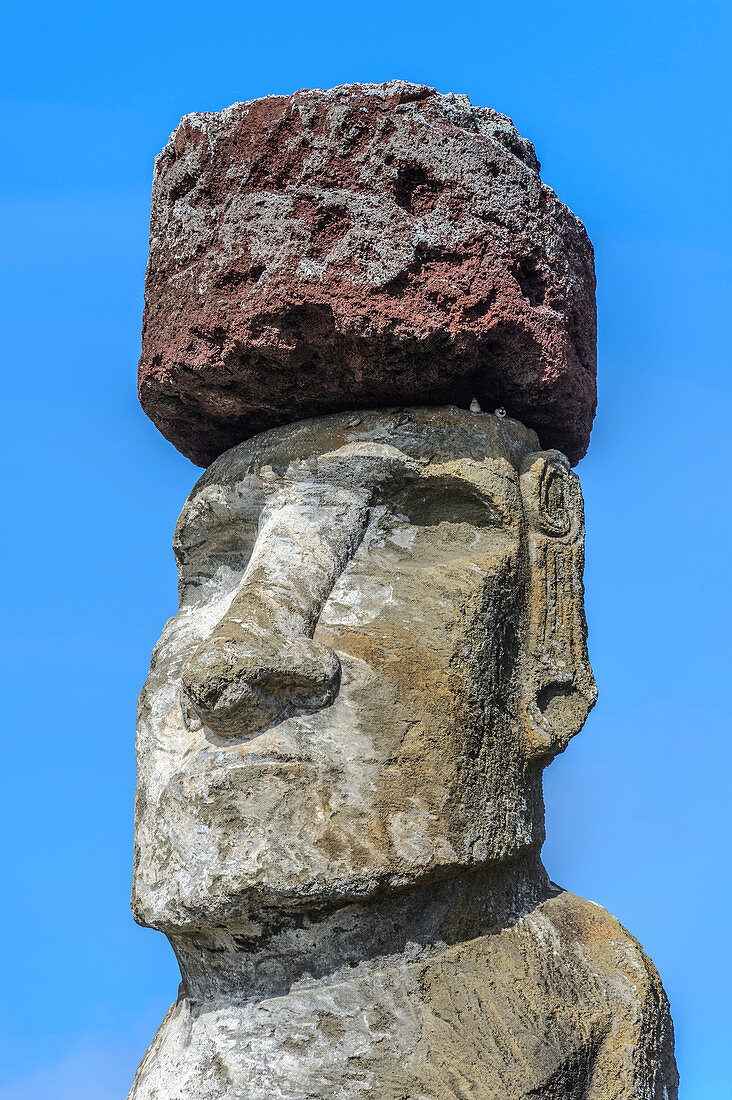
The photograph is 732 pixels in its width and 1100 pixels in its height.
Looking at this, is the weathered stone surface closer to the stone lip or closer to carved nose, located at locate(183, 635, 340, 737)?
carved nose, located at locate(183, 635, 340, 737)

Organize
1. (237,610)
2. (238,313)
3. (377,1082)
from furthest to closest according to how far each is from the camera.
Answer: (238,313) < (237,610) < (377,1082)

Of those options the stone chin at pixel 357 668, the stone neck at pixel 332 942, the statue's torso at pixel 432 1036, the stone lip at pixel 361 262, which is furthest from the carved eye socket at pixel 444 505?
the statue's torso at pixel 432 1036

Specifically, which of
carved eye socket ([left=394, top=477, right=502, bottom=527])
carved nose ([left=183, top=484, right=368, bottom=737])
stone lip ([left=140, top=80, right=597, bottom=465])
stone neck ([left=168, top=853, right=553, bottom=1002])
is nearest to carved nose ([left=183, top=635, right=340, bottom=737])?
carved nose ([left=183, top=484, right=368, bottom=737])

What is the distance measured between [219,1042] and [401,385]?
1.90m

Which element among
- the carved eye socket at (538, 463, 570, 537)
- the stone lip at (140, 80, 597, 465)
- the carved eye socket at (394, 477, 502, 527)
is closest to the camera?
the stone lip at (140, 80, 597, 465)

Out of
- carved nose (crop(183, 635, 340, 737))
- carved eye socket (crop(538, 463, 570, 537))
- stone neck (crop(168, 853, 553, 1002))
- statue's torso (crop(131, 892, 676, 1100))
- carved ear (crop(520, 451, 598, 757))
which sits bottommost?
statue's torso (crop(131, 892, 676, 1100))

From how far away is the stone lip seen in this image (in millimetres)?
3715

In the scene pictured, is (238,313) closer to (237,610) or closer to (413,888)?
(237,610)

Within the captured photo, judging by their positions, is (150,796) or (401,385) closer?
(150,796)

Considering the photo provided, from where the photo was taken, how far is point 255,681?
3.34 metres

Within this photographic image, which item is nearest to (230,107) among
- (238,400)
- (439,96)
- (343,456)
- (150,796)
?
(439,96)

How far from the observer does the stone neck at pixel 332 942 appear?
3318 mm

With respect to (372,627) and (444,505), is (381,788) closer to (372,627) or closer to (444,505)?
(372,627)

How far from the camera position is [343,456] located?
3.81 metres
